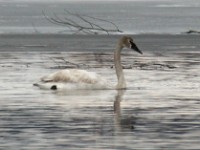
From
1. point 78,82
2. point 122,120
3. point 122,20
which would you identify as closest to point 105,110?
point 122,120

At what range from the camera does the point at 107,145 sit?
1334cm

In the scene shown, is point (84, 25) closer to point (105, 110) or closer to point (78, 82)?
point (78, 82)

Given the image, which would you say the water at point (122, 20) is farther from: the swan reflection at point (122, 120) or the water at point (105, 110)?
the swan reflection at point (122, 120)

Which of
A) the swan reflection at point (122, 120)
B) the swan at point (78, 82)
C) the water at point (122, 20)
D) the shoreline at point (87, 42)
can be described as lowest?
the water at point (122, 20)

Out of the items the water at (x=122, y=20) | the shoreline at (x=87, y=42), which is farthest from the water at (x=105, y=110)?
the shoreline at (x=87, y=42)

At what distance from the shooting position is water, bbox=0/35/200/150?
1371 cm

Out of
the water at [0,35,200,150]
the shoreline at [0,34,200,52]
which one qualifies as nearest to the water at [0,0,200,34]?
the shoreline at [0,34,200,52]

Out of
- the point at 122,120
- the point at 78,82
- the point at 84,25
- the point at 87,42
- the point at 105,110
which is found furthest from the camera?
the point at 84,25

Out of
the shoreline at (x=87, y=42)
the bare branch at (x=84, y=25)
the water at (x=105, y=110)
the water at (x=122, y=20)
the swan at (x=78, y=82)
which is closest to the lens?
the water at (x=105, y=110)

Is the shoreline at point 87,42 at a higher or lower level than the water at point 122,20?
higher

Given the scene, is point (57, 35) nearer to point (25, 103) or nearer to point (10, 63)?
point (10, 63)

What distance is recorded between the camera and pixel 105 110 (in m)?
17.5

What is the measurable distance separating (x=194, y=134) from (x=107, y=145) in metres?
1.50

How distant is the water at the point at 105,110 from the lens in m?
13.7
